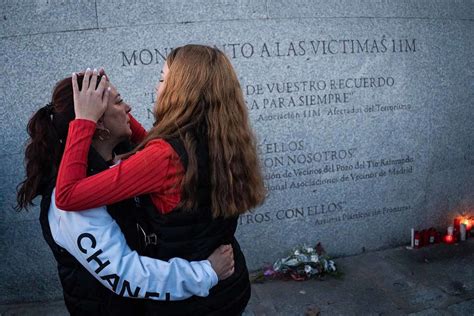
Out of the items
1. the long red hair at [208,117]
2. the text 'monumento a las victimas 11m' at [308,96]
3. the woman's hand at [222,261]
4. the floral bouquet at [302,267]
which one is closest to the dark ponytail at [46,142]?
the long red hair at [208,117]

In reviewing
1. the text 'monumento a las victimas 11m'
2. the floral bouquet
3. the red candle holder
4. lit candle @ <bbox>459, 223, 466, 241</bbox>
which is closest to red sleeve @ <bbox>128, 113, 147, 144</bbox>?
the text 'monumento a las victimas 11m'

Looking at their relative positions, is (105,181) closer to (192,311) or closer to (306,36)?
(192,311)

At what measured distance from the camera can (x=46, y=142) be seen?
1.53m

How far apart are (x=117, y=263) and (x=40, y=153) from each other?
1.84 feet

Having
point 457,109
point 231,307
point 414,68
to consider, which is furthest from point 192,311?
point 457,109

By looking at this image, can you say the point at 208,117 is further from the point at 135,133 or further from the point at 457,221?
the point at 457,221

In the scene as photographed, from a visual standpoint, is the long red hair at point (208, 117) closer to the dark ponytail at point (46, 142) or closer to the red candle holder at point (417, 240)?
the dark ponytail at point (46, 142)

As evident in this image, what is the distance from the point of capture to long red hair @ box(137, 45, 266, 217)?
4.86ft

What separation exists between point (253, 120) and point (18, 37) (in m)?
2.41

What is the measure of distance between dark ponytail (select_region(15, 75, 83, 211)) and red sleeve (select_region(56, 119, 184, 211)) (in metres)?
0.19

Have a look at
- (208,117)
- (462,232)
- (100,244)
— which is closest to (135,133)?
(208,117)

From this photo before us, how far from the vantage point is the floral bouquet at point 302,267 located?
388 centimetres

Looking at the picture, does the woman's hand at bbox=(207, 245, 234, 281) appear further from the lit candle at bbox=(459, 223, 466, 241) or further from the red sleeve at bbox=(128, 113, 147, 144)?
the lit candle at bbox=(459, 223, 466, 241)

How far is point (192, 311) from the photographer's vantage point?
1.60 m
